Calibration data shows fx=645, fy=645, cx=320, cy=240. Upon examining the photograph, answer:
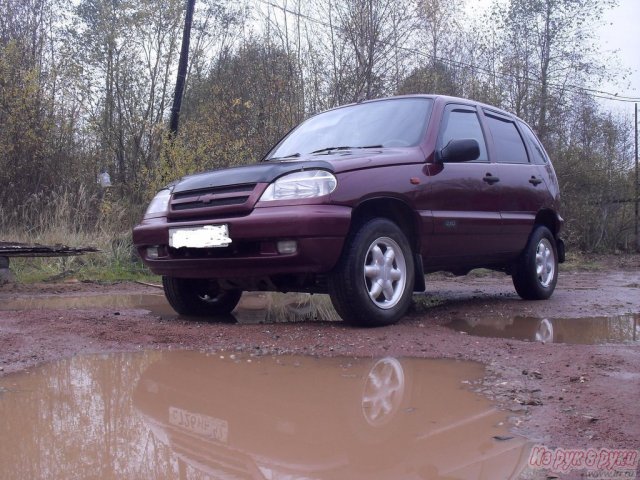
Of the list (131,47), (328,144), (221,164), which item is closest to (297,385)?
(328,144)

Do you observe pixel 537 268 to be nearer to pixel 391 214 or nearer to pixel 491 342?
pixel 391 214

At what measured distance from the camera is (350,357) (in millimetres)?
3416

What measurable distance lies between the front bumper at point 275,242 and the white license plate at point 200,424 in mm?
1584

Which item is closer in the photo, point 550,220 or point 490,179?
point 490,179

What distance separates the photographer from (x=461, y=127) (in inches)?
212

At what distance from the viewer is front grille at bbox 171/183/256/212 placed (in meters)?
4.20

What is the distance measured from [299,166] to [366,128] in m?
1.13

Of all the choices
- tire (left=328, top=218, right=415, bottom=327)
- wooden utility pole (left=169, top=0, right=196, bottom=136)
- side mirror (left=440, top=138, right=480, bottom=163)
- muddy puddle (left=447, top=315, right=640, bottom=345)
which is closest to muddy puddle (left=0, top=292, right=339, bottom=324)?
tire (left=328, top=218, right=415, bottom=327)

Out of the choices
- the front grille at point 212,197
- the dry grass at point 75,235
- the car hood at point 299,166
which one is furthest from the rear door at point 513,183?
the dry grass at point 75,235

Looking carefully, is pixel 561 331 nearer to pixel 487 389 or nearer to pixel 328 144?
pixel 487 389

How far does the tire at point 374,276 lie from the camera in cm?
408

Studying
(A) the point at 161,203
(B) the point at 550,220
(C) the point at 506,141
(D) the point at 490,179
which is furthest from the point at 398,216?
(B) the point at 550,220

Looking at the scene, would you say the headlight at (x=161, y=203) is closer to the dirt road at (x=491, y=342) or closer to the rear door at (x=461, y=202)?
the dirt road at (x=491, y=342)

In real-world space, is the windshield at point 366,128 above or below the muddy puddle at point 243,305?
above
